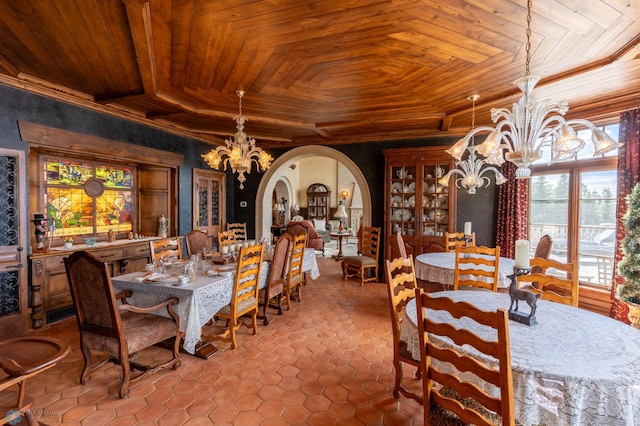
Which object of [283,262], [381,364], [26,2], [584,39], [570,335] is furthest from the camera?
[283,262]

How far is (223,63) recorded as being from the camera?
2.87 m

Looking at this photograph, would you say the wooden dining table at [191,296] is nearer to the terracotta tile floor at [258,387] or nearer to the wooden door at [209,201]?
the terracotta tile floor at [258,387]

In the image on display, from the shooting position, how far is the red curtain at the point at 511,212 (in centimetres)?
474

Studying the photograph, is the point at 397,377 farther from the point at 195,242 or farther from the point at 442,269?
the point at 195,242

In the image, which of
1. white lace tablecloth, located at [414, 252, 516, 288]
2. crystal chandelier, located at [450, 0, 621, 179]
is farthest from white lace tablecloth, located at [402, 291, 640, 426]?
white lace tablecloth, located at [414, 252, 516, 288]

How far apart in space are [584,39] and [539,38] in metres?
0.35

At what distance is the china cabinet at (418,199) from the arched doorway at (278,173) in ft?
1.76

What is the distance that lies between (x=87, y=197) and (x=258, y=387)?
386 centimetres

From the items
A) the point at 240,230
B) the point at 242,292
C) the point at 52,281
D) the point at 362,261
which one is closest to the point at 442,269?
the point at 362,261

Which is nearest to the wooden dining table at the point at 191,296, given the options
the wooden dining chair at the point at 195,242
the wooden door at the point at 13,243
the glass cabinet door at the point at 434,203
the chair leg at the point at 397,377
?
the wooden dining chair at the point at 195,242

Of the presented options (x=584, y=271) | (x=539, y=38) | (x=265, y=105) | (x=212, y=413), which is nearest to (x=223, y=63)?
(x=265, y=105)

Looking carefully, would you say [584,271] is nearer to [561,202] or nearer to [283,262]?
[561,202]

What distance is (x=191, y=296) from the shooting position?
8.02ft

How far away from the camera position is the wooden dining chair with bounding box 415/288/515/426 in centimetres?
115
